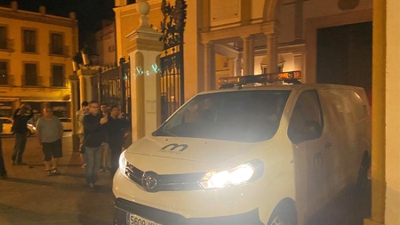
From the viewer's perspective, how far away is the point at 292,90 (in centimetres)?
456

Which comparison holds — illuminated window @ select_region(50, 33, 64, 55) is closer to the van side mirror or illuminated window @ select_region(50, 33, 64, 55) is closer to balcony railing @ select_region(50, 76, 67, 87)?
balcony railing @ select_region(50, 76, 67, 87)

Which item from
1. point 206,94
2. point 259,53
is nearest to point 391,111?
Result: point 206,94

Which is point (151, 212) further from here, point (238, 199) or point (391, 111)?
point (391, 111)

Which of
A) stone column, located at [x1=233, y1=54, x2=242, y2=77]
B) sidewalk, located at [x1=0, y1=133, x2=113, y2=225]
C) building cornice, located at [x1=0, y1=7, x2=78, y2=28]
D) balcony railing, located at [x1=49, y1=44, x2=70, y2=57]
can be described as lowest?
sidewalk, located at [x1=0, y1=133, x2=113, y2=225]

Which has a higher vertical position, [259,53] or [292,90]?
[259,53]

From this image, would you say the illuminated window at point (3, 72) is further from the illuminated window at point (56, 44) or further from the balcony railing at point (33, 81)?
the illuminated window at point (56, 44)

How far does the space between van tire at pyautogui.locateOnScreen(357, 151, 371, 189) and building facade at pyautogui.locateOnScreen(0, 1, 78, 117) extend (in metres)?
31.9

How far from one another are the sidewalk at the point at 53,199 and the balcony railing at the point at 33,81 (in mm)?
27102

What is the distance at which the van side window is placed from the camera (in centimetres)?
412

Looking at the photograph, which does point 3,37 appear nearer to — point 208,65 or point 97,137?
point 208,65

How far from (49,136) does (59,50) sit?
3004cm

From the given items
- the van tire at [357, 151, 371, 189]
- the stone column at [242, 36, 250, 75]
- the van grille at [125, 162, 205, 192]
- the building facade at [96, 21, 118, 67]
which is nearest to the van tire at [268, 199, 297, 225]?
the van grille at [125, 162, 205, 192]

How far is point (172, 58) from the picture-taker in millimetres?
8195

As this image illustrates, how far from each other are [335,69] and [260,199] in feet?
33.2
